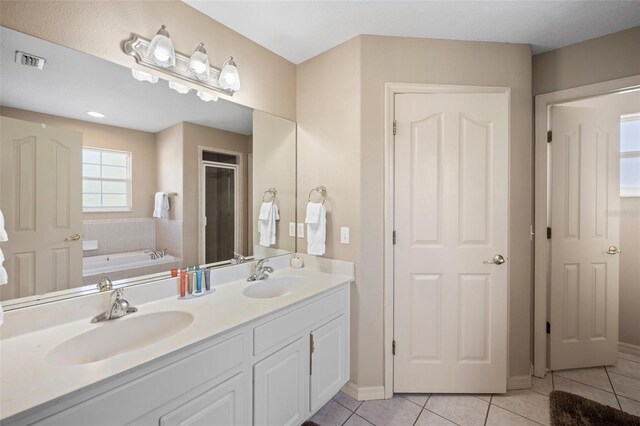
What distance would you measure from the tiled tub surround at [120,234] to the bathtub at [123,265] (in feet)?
0.09

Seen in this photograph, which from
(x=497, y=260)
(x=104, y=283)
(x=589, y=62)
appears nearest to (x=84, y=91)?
(x=104, y=283)

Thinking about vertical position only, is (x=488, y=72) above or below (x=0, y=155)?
above

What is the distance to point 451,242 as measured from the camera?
1828 millimetres

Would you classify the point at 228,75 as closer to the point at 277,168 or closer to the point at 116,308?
the point at 277,168

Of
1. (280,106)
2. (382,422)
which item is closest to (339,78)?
(280,106)

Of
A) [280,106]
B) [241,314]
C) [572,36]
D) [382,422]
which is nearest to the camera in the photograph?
[241,314]

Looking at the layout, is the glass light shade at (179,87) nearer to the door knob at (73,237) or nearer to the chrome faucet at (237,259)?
the door knob at (73,237)

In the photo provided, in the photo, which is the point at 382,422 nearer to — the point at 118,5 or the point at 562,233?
the point at 562,233

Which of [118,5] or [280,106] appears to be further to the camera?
[280,106]

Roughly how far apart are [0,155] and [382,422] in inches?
87.3

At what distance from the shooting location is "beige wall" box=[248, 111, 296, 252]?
6.47 ft

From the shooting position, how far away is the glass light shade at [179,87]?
149cm

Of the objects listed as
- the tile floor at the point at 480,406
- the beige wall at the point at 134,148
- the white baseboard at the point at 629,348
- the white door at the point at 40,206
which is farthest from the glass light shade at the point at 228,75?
the white baseboard at the point at 629,348

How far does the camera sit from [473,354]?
184cm
